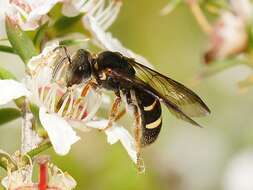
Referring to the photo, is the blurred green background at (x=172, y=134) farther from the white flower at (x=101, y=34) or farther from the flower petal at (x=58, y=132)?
the flower petal at (x=58, y=132)

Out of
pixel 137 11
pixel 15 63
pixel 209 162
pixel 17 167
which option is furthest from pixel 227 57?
pixel 137 11

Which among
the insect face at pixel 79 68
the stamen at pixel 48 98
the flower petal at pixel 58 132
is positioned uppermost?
the insect face at pixel 79 68

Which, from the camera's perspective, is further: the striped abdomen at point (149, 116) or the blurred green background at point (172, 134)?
the blurred green background at point (172, 134)

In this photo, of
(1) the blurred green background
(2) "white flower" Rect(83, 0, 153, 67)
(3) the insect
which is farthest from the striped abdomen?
(1) the blurred green background

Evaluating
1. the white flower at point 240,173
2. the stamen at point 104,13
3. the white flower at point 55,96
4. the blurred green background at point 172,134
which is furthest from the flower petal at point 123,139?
the white flower at point 240,173

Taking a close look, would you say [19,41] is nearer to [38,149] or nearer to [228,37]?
[38,149]

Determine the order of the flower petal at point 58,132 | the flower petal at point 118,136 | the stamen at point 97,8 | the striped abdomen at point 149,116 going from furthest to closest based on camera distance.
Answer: the stamen at point 97,8, the striped abdomen at point 149,116, the flower petal at point 118,136, the flower petal at point 58,132

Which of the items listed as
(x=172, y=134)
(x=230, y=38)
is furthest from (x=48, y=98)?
(x=172, y=134)
